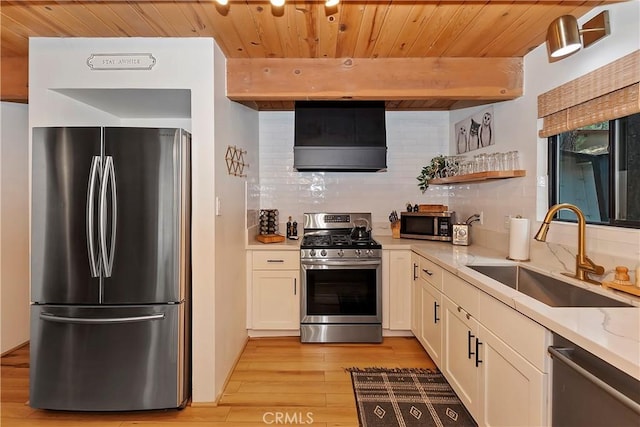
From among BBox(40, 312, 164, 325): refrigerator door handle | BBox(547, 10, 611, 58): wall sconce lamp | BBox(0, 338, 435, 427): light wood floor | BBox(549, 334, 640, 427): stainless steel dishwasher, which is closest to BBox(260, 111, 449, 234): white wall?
BBox(0, 338, 435, 427): light wood floor

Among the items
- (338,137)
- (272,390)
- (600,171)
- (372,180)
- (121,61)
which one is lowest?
(272,390)

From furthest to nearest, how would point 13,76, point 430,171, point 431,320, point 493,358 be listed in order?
point 430,171 → point 431,320 → point 13,76 → point 493,358

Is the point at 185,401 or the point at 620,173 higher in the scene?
the point at 620,173

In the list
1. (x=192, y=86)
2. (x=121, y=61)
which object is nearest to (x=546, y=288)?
(x=192, y=86)

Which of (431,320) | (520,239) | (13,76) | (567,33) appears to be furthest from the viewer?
(431,320)

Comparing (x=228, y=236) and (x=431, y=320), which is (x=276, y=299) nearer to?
(x=228, y=236)

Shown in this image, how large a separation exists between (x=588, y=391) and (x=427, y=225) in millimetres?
2284

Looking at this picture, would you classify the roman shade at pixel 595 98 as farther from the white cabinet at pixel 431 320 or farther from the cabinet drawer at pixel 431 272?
the white cabinet at pixel 431 320

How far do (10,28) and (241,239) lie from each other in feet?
6.58

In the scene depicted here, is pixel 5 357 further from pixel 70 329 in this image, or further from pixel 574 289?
pixel 574 289

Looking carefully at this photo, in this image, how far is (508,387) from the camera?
1488 mm

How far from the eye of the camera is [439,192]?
145 inches

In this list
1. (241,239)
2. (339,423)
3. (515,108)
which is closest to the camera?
(339,423)

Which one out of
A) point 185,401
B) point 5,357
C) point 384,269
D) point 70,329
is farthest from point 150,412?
point 384,269
